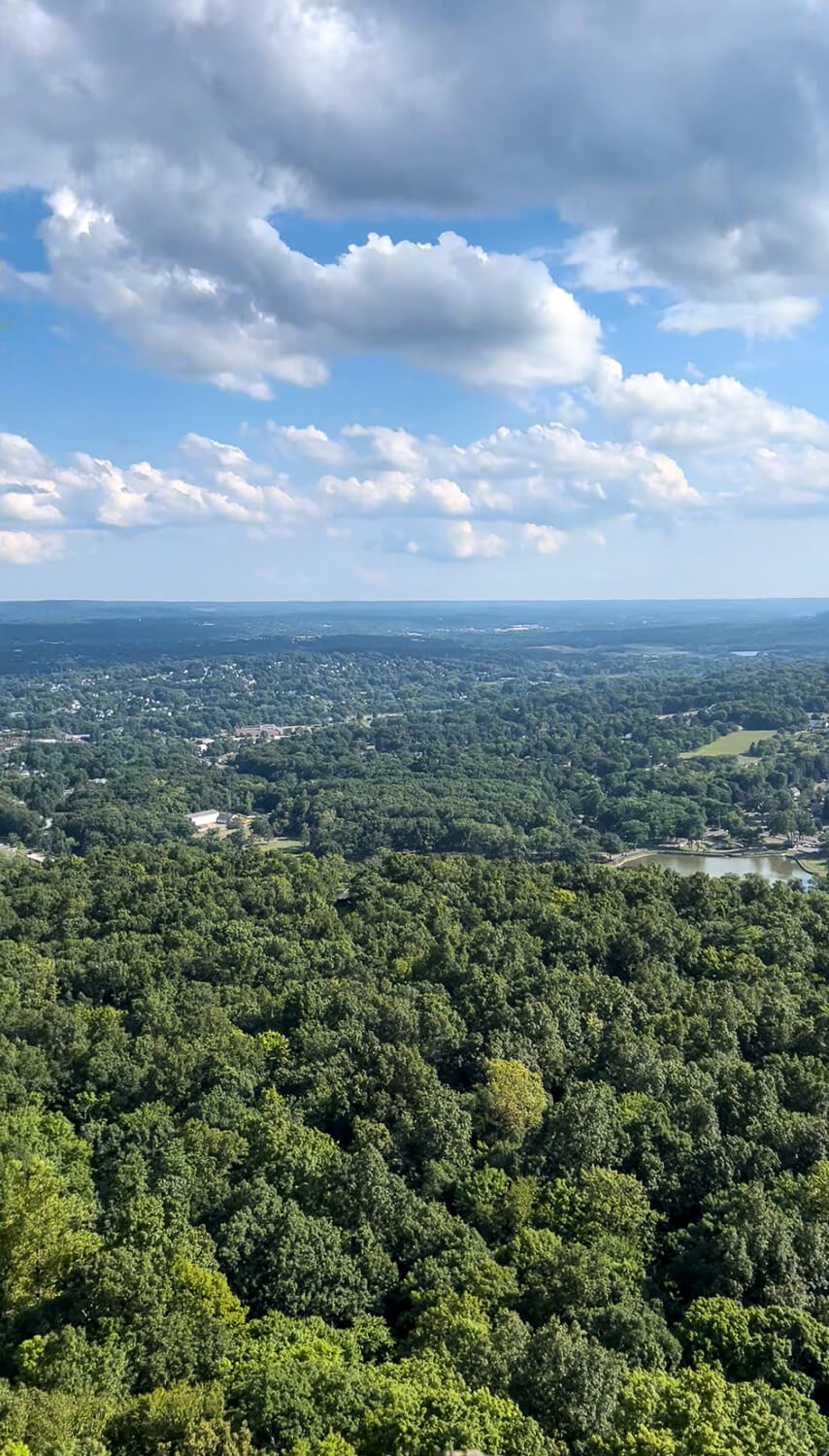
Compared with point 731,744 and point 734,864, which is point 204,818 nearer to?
point 734,864

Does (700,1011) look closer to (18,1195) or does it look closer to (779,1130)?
(779,1130)

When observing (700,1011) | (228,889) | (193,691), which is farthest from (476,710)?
(700,1011)

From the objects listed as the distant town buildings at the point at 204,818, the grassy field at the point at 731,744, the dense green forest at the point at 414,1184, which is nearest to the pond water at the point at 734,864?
the dense green forest at the point at 414,1184

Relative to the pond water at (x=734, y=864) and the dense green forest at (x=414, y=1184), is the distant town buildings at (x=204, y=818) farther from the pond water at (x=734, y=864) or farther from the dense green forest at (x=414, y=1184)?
the dense green forest at (x=414, y=1184)

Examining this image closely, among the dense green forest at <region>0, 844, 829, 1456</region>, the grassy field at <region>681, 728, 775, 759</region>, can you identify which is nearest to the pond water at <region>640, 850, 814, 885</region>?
the dense green forest at <region>0, 844, 829, 1456</region>

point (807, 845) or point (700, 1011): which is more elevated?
point (700, 1011)

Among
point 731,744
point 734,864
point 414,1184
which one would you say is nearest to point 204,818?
point 734,864
